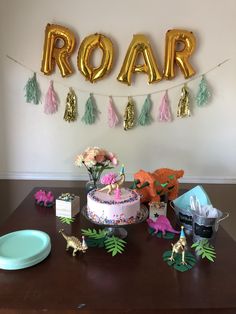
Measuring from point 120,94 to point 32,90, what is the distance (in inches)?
27.5

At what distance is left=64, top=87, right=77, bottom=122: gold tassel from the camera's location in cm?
238

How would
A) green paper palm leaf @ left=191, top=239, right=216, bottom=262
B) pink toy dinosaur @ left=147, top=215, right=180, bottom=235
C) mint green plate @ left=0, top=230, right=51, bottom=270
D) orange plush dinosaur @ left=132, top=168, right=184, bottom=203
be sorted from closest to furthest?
mint green plate @ left=0, top=230, right=51, bottom=270, green paper palm leaf @ left=191, top=239, right=216, bottom=262, pink toy dinosaur @ left=147, top=215, right=180, bottom=235, orange plush dinosaur @ left=132, top=168, right=184, bottom=203

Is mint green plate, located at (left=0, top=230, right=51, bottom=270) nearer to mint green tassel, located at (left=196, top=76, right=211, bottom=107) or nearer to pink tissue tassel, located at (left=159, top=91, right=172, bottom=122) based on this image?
pink tissue tassel, located at (left=159, top=91, right=172, bottom=122)

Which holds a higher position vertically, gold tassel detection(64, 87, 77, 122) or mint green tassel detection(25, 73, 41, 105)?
mint green tassel detection(25, 73, 41, 105)

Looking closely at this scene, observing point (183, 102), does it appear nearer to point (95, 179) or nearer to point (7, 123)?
point (95, 179)

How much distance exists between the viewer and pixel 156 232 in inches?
48.1

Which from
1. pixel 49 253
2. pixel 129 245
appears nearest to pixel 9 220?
pixel 49 253

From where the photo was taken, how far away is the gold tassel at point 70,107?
238 centimetres

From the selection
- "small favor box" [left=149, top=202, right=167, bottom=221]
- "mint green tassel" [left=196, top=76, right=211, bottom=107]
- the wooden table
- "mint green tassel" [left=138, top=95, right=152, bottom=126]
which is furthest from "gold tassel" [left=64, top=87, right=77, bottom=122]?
the wooden table

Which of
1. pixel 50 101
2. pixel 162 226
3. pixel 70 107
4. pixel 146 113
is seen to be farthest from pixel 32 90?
pixel 162 226

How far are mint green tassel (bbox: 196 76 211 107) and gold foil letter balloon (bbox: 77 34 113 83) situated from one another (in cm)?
74

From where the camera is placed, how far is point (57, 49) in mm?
2264

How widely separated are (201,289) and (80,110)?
1.82 meters

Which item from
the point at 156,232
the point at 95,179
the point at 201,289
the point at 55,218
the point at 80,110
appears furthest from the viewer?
the point at 80,110
